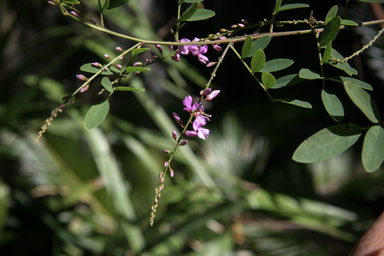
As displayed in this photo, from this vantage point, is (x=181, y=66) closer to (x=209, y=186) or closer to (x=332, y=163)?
(x=209, y=186)

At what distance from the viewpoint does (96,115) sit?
0.25m

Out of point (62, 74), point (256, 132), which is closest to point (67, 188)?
point (62, 74)

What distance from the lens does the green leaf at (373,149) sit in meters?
0.26

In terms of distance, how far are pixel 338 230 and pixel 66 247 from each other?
808 millimetres

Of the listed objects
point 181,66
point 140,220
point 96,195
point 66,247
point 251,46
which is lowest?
point 66,247

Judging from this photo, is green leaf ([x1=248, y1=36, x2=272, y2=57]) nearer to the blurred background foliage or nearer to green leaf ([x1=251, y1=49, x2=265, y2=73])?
green leaf ([x1=251, y1=49, x2=265, y2=73])

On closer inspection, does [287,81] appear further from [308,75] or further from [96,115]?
[96,115]

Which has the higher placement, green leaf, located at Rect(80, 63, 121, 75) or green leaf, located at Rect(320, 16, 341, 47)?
green leaf, located at Rect(320, 16, 341, 47)

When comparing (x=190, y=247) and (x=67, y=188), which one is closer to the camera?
(x=190, y=247)

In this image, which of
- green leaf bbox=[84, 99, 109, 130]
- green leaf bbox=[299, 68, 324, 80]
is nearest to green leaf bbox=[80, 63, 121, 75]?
green leaf bbox=[84, 99, 109, 130]

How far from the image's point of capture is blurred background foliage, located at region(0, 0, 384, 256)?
0.81 metres

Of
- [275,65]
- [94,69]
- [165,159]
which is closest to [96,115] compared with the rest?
[94,69]

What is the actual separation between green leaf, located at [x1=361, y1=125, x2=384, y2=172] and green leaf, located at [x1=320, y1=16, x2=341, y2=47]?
8cm

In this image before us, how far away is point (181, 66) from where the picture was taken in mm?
867
